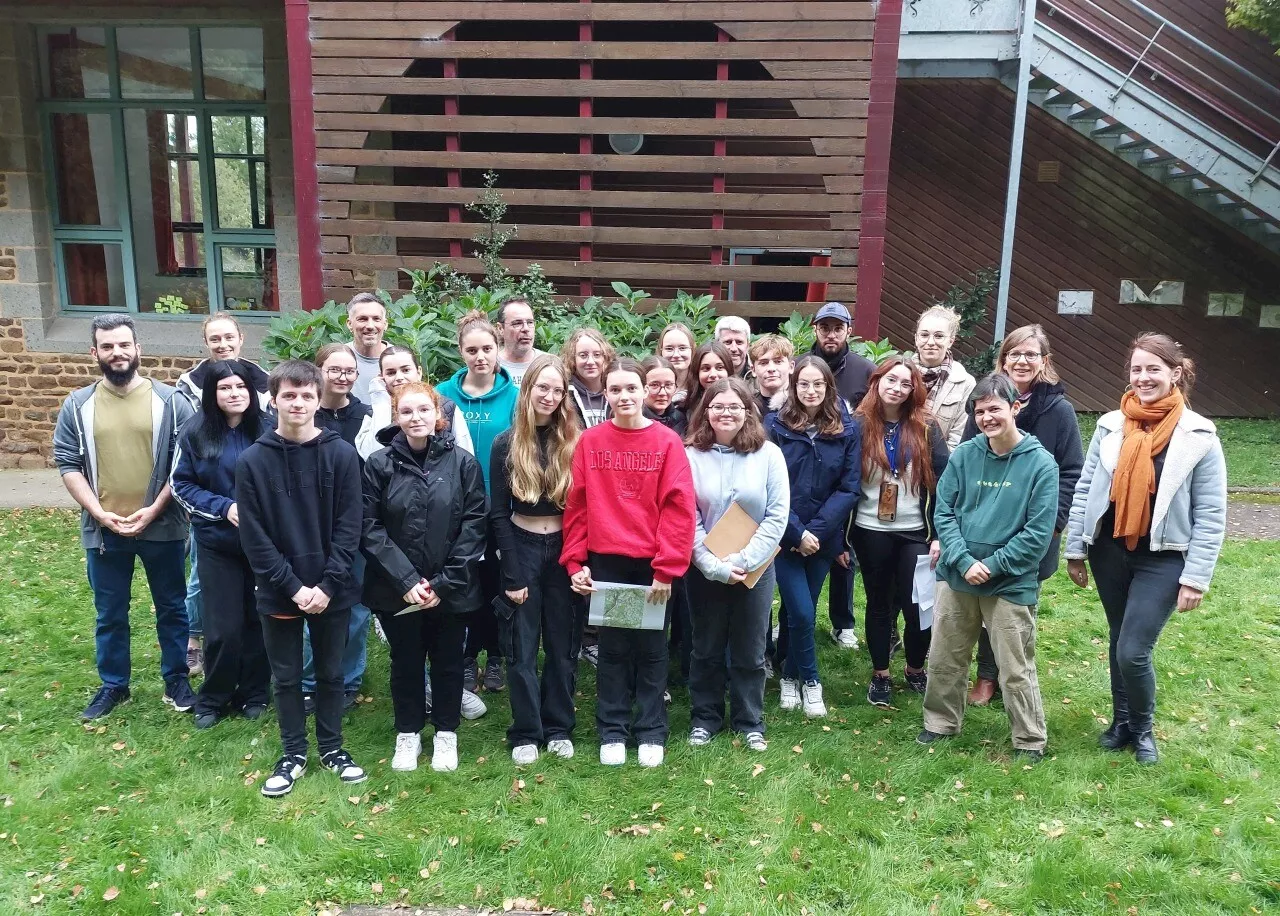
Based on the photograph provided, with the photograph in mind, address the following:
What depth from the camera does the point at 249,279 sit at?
397 inches

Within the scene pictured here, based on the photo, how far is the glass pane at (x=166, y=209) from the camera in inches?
388

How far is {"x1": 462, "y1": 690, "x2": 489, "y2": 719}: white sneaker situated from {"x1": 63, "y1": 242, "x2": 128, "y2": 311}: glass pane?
311 inches

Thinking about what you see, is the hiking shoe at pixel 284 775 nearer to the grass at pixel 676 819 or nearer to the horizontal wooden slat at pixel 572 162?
the grass at pixel 676 819

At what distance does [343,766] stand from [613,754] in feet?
3.94

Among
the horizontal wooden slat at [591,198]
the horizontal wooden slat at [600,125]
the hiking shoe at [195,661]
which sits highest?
the horizontal wooden slat at [600,125]

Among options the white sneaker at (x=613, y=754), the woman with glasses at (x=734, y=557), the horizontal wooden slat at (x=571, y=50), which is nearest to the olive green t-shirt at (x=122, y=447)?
the white sneaker at (x=613, y=754)

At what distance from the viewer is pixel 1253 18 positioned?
10.3m

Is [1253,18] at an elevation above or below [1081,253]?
above

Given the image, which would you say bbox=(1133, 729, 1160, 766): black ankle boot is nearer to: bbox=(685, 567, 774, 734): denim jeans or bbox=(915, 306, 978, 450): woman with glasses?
bbox=(915, 306, 978, 450): woman with glasses

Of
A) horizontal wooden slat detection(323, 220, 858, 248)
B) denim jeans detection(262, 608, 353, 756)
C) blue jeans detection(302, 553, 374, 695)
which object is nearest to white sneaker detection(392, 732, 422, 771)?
denim jeans detection(262, 608, 353, 756)

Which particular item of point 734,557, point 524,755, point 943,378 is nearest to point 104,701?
point 524,755

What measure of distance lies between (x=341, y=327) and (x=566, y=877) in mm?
4576

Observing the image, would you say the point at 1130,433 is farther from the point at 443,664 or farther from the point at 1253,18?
the point at 1253,18

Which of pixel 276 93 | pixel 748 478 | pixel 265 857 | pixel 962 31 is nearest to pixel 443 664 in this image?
pixel 265 857
